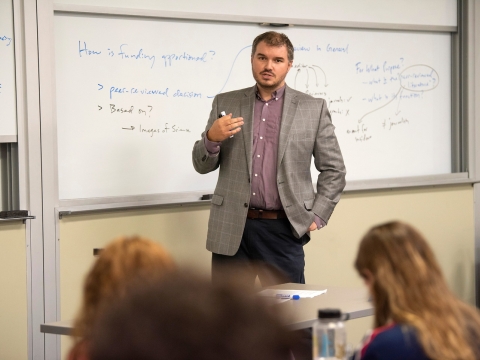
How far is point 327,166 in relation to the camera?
11.6ft

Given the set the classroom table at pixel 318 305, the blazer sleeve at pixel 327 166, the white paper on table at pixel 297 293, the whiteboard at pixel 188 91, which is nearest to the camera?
the classroom table at pixel 318 305

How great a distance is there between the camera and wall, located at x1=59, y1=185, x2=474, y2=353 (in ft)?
12.0

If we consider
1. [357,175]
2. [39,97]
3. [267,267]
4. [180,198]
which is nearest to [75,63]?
[39,97]

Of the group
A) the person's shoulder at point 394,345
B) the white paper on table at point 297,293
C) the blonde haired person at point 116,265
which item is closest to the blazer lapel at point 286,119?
the white paper on table at point 297,293

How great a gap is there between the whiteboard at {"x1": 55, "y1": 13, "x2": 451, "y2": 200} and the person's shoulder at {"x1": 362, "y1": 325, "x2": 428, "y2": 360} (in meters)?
2.30

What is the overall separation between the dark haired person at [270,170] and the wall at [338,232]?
0.33 m

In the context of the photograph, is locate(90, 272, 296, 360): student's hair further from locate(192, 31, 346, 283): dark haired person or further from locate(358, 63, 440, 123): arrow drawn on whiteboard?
locate(358, 63, 440, 123): arrow drawn on whiteboard

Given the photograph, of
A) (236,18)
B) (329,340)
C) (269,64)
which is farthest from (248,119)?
(329,340)

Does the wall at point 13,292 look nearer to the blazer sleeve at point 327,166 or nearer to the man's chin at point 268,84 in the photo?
the man's chin at point 268,84

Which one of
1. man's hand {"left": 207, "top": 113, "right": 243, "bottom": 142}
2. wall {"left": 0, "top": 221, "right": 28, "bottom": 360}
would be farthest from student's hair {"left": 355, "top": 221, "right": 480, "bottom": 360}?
wall {"left": 0, "top": 221, "right": 28, "bottom": 360}

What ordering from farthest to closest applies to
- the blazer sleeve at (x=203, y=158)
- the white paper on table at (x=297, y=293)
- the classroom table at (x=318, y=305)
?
the blazer sleeve at (x=203, y=158) → the white paper on table at (x=297, y=293) → the classroom table at (x=318, y=305)

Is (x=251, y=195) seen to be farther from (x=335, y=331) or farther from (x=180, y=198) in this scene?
(x=335, y=331)

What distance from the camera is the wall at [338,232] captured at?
3.66 m

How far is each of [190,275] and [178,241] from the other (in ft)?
11.1
